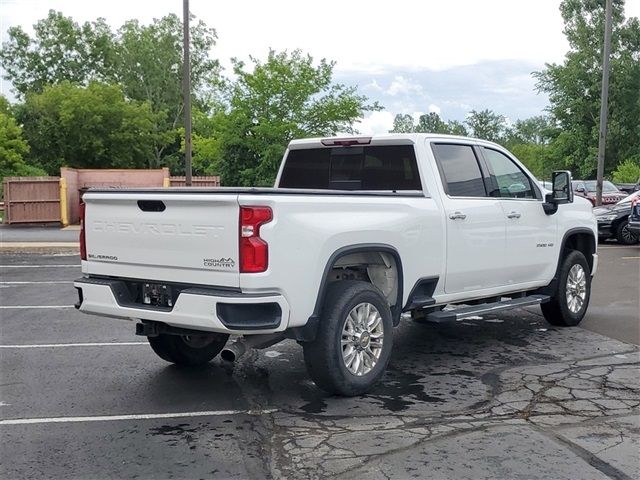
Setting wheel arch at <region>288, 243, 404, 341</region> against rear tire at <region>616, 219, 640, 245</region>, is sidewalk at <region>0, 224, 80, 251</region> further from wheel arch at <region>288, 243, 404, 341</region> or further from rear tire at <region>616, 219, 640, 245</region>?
wheel arch at <region>288, 243, 404, 341</region>

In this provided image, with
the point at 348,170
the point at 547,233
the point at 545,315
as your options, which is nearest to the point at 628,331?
Answer: the point at 545,315

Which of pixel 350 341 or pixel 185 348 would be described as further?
pixel 185 348

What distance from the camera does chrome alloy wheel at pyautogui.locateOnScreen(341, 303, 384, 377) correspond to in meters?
5.52

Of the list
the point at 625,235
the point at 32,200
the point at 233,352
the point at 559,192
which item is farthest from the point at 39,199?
the point at 233,352

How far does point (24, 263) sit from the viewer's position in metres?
A: 15.9

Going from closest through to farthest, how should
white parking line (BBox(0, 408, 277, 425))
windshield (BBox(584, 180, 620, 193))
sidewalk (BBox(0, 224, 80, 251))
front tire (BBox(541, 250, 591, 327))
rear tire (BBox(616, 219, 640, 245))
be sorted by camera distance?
white parking line (BBox(0, 408, 277, 425)), front tire (BBox(541, 250, 591, 327)), rear tire (BBox(616, 219, 640, 245)), sidewalk (BBox(0, 224, 80, 251)), windshield (BBox(584, 180, 620, 193))

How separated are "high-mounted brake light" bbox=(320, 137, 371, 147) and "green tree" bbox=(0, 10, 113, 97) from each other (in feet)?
226

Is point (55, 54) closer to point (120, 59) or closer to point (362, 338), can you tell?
point (120, 59)

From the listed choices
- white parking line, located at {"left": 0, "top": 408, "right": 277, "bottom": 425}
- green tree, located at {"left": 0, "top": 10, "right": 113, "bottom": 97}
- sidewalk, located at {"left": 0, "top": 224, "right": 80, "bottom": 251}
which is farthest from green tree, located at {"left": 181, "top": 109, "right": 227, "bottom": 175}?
green tree, located at {"left": 0, "top": 10, "right": 113, "bottom": 97}

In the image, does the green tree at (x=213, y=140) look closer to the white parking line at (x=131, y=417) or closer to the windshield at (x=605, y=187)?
the windshield at (x=605, y=187)

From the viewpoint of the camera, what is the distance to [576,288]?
8.45 metres

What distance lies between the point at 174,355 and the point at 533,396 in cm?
307

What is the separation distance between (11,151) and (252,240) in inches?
1786

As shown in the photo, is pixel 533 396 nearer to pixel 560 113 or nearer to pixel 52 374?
pixel 52 374
